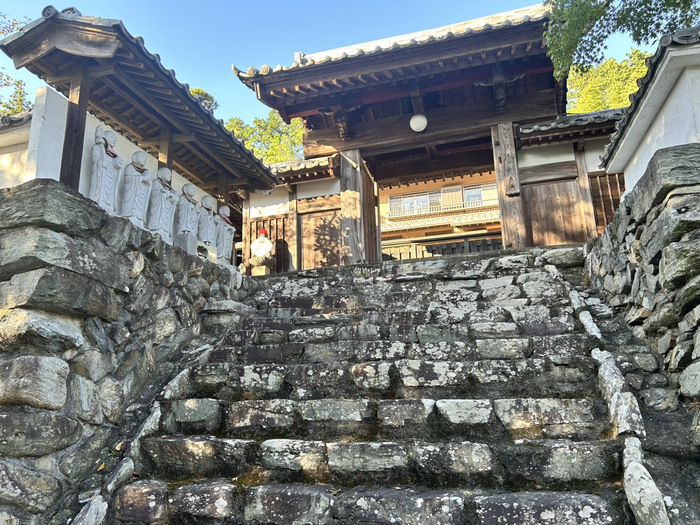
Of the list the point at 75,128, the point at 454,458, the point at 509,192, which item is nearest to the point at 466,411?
the point at 454,458

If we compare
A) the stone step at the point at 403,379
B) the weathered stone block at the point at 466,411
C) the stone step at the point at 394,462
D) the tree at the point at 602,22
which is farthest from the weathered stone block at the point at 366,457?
the tree at the point at 602,22

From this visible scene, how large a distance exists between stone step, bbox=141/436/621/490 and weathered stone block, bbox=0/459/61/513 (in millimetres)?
577

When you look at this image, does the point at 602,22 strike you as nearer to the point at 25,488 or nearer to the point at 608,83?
the point at 25,488

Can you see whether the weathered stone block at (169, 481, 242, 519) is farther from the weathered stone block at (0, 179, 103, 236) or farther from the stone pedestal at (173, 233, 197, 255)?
the stone pedestal at (173, 233, 197, 255)

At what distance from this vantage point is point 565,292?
15.7ft

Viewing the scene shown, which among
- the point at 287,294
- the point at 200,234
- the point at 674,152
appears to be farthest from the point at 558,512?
the point at 200,234

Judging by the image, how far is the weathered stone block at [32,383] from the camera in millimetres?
2955

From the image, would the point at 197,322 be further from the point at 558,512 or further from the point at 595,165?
the point at 595,165

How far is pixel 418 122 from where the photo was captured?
9.55 m

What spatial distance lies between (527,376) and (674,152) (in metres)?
1.81

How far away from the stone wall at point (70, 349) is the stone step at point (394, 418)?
0.47 metres

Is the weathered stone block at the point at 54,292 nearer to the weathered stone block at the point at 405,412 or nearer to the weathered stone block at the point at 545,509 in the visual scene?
the weathered stone block at the point at 405,412

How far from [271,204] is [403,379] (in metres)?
8.61

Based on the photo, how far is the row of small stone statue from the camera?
14.8ft
